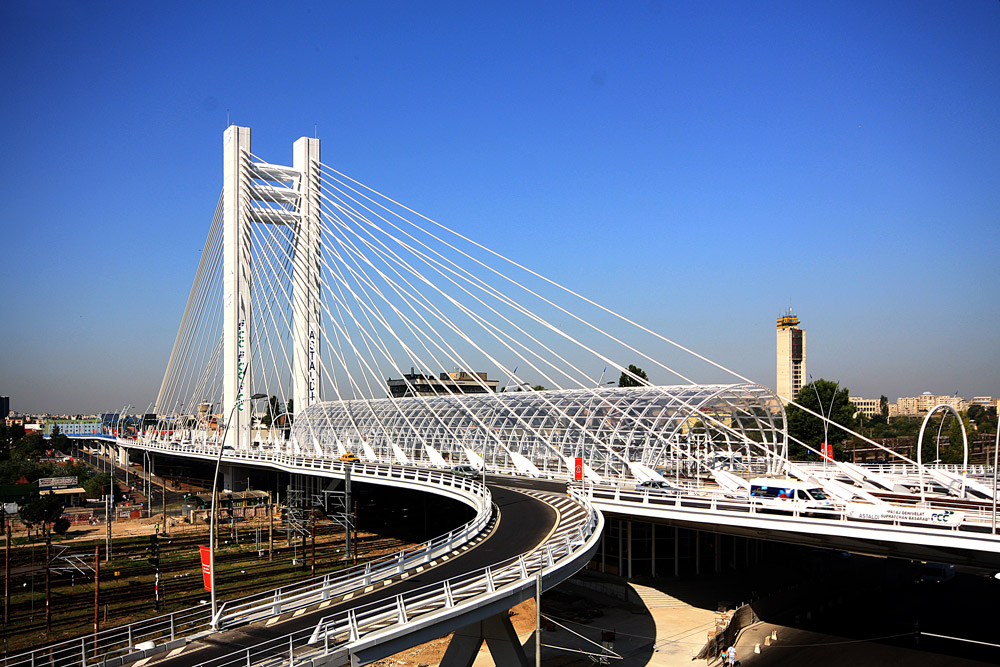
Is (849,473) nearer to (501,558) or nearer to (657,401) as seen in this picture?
(657,401)

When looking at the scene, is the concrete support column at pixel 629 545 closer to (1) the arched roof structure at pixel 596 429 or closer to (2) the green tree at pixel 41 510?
(1) the arched roof structure at pixel 596 429

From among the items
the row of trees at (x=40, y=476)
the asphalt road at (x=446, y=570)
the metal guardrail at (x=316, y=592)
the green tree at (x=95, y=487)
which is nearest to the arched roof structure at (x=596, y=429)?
the asphalt road at (x=446, y=570)

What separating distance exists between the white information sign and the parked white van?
1.10 meters

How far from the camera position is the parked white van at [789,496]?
91.9 ft

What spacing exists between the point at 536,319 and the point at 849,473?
59.2 ft

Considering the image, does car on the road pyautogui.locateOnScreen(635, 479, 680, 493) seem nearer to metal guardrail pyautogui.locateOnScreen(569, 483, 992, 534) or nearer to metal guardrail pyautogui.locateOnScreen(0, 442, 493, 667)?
metal guardrail pyautogui.locateOnScreen(569, 483, 992, 534)

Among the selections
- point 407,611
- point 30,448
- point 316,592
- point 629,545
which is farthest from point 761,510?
point 30,448

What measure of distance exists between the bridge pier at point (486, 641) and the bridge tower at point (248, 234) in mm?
43984

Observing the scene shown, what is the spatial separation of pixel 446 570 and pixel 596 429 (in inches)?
870

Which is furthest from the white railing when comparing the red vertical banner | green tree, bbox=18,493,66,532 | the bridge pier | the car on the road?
green tree, bbox=18,493,66,532

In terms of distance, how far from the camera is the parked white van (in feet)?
91.9

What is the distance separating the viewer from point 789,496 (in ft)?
102

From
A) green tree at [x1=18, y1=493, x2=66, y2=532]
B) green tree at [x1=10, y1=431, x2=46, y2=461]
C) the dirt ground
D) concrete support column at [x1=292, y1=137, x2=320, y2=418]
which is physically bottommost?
green tree at [x1=10, y1=431, x2=46, y2=461]

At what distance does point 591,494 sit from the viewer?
113 feet
